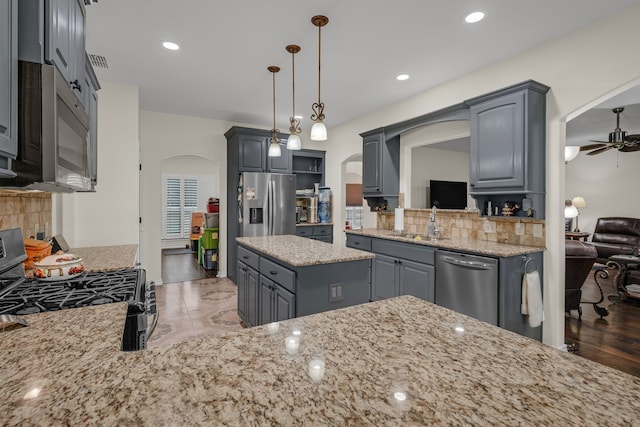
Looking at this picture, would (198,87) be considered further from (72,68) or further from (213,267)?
(213,267)

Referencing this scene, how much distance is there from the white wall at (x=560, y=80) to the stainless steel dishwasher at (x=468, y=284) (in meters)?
0.60

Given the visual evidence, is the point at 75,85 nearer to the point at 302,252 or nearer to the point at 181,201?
the point at 302,252

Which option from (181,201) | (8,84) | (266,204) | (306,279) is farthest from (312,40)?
(181,201)

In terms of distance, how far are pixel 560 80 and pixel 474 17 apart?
101 cm

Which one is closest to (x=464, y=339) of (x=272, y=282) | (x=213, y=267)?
(x=272, y=282)

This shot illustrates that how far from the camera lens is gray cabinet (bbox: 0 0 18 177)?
2.80 feet

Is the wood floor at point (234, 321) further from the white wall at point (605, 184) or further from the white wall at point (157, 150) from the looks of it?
the white wall at point (605, 184)

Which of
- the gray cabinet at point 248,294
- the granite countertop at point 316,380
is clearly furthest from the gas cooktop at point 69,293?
the gray cabinet at point 248,294

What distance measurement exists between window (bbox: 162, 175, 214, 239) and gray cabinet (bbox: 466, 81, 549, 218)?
8053 millimetres

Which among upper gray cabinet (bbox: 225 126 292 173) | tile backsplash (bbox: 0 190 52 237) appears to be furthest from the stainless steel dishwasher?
tile backsplash (bbox: 0 190 52 237)

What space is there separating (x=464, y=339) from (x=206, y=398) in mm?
687

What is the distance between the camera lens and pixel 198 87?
3.95m

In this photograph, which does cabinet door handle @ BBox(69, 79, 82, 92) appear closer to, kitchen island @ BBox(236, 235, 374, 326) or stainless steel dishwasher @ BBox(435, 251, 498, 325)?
kitchen island @ BBox(236, 235, 374, 326)

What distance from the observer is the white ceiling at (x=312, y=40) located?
2.36 metres
